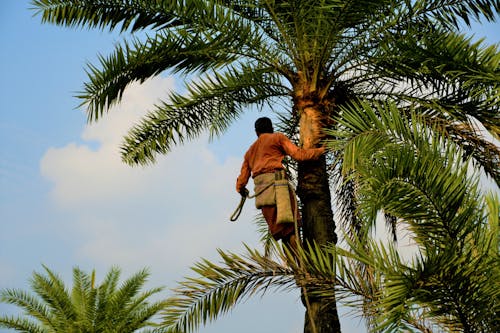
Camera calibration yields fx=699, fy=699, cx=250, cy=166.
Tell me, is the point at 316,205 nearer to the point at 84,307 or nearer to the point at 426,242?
the point at 426,242

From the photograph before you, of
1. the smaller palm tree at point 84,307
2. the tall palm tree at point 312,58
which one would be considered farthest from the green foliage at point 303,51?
the smaller palm tree at point 84,307

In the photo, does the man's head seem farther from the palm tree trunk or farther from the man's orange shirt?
the palm tree trunk

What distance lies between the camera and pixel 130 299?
16.4 m

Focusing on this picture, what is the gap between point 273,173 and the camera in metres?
7.69

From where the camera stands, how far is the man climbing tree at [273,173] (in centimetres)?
757

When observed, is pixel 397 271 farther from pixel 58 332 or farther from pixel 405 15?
pixel 58 332

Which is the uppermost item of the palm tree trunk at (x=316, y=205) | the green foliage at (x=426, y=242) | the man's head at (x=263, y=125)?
the man's head at (x=263, y=125)

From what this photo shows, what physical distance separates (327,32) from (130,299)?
10.0m

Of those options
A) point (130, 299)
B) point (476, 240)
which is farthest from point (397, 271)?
point (130, 299)

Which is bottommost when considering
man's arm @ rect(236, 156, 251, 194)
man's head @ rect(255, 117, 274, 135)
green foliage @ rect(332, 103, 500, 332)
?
green foliage @ rect(332, 103, 500, 332)

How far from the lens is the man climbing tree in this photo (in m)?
7.57

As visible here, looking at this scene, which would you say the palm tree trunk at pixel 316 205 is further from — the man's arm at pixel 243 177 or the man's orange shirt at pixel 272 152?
the man's arm at pixel 243 177

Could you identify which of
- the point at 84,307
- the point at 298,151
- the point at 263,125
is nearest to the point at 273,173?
the point at 298,151

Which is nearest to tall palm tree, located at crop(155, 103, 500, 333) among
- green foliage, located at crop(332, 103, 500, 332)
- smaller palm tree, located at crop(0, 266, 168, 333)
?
green foliage, located at crop(332, 103, 500, 332)
